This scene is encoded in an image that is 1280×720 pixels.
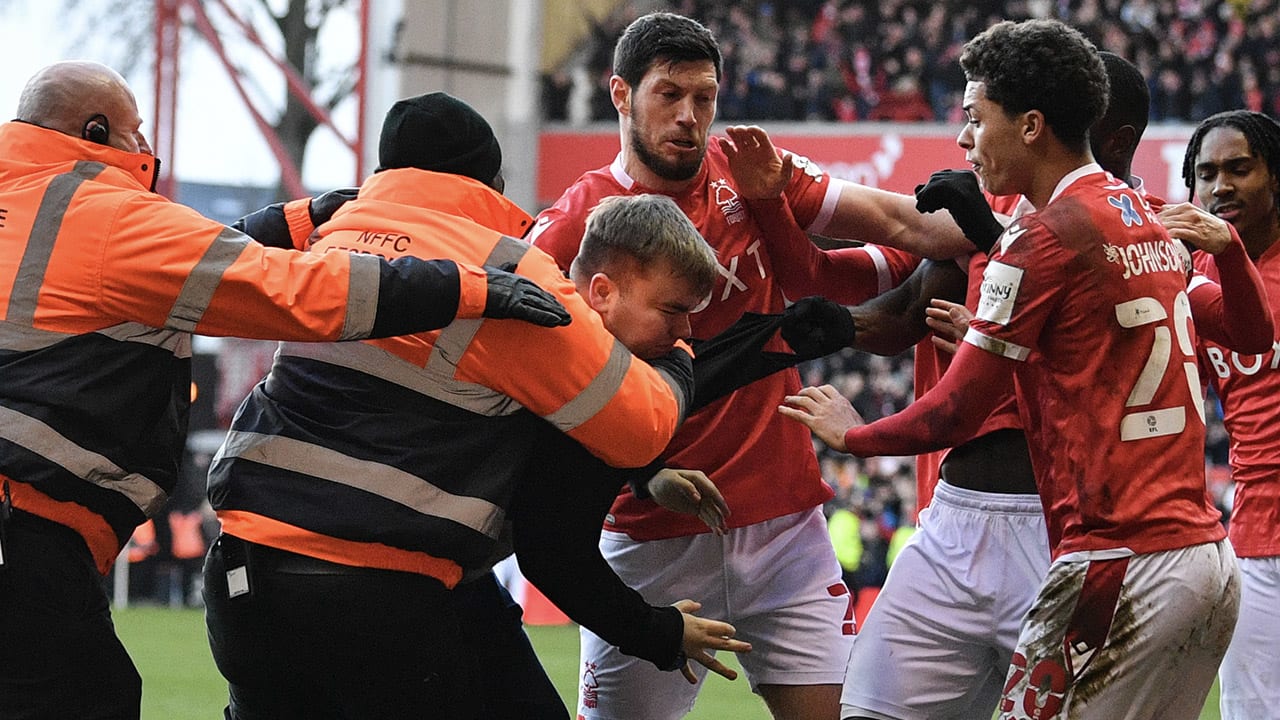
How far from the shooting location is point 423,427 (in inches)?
132

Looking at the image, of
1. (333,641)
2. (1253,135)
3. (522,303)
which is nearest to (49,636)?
(333,641)

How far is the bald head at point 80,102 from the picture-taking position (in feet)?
12.9

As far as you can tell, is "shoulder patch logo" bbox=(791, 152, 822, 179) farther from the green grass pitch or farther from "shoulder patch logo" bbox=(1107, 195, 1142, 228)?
the green grass pitch

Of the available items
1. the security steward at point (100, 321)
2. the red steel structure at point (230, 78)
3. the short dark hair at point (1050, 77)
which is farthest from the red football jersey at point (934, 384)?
the red steel structure at point (230, 78)

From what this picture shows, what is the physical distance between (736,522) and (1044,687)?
1247mm

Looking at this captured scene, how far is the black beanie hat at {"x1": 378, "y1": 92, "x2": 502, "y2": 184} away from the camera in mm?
3629

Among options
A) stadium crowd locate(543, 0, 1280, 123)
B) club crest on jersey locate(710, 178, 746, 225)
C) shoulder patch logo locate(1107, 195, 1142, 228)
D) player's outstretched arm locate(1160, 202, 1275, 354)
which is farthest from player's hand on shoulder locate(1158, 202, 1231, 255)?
stadium crowd locate(543, 0, 1280, 123)

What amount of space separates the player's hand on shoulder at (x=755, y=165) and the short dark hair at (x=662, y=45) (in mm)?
274

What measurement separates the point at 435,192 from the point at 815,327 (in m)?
1.10

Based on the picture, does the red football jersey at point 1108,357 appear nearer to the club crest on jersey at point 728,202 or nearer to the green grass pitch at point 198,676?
the club crest on jersey at point 728,202

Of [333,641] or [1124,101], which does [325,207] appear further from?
[1124,101]

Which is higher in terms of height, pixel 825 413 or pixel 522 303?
pixel 522 303

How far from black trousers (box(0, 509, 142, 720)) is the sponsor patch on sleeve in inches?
87.5

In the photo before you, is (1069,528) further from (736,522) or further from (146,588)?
(146,588)
